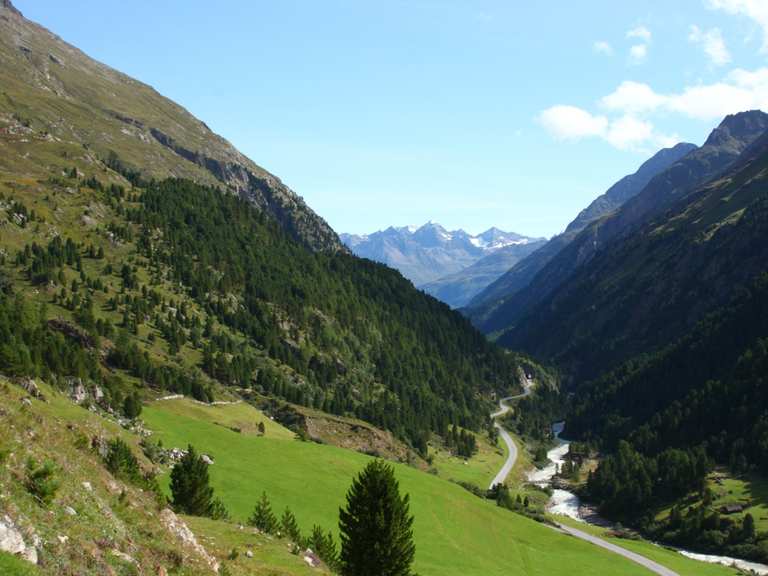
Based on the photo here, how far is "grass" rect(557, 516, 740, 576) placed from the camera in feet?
346

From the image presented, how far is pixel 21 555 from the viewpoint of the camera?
1723 cm

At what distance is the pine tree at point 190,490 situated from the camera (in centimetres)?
5206

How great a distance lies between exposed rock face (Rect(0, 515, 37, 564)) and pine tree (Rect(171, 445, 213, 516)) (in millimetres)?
35766

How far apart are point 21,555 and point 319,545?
128ft

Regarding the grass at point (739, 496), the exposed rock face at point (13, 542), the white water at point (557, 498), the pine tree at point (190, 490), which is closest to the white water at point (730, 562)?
the grass at point (739, 496)

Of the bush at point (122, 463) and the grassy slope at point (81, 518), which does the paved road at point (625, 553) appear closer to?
the grassy slope at point (81, 518)

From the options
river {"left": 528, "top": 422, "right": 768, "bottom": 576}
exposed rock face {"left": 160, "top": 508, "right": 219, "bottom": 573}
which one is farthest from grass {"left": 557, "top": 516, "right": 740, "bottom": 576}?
exposed rock face {"left": 160, "top": 508, "right": 219, "bottom": 573}

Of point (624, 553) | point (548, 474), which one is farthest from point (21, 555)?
point (548, 474)

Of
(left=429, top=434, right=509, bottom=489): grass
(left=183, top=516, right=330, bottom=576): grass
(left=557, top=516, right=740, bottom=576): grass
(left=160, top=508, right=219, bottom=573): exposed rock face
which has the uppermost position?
(left=160, top=508, right=219, bottom=573): exposed rock face

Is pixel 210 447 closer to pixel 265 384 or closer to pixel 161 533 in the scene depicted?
pixel 161 533

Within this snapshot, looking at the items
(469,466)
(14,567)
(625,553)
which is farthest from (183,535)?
(469,466)

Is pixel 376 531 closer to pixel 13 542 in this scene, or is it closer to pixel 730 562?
pixel 13 542

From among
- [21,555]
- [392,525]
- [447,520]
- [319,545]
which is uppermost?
[21,555]

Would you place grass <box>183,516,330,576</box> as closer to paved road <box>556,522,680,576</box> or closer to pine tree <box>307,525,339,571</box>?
pine tree <box>307,525,339,571</box>
